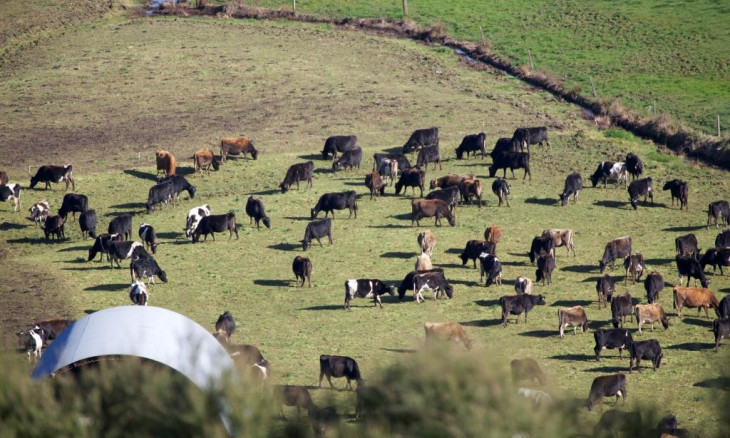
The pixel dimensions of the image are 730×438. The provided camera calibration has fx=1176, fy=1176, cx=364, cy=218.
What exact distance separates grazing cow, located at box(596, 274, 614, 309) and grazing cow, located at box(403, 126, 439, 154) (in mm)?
20847

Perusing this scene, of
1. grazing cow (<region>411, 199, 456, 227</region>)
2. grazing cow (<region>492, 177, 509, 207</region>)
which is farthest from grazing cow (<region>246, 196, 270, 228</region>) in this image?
grazing cow (<region>492, 177, 509, 207</region>)

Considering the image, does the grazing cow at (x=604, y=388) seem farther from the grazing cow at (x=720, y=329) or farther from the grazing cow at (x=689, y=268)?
the grazing cow at (x=689, y=268)

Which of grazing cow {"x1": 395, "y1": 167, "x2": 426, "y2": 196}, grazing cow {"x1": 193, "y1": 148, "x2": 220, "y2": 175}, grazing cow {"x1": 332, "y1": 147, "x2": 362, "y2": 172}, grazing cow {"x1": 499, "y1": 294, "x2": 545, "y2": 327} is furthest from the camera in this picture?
grazing cow {"x1": 332, "y1": 147, "x2": 362, "y2": 172}

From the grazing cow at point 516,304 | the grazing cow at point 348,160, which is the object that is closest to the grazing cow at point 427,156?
the grazing cow at point 348,160

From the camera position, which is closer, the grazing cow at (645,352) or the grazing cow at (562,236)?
the grazing cow at (645,352)

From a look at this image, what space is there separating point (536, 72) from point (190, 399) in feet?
175

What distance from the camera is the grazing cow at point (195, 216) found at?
43.3m

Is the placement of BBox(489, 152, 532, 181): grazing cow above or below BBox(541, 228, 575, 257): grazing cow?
above

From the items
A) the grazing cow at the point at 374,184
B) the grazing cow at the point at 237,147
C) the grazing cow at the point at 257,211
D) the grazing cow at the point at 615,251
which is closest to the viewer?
the grazing cow at the point at 615,251

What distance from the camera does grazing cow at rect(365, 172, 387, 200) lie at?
1881 inches

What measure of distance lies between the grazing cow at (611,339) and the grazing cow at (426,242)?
10.5 m

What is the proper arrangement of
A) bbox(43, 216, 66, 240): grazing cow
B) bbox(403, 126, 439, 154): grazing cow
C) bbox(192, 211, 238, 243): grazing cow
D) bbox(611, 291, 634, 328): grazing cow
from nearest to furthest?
bbox(611, 291, 634, 328): grazing cow, bbox(192, 211, 238, 243): grazing cow, bbox(43, 216, 66, 240): grazing cow, bbox(403, 126, 439, 154): grazing cow

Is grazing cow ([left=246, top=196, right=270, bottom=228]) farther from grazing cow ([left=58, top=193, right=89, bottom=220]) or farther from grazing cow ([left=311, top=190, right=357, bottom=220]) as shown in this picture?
grazing cow ([left=58, top=193, right=89, bottom=220])

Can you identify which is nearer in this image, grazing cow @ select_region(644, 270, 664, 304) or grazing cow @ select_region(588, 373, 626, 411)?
grazing cow @ select_region(588, 373, 626, 411)
